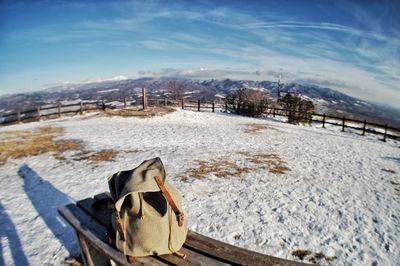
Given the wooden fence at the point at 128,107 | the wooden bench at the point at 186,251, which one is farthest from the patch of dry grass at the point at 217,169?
the wooden fence at the point at 128,107

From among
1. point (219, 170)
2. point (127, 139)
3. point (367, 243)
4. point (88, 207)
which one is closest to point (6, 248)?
point (88, 207)

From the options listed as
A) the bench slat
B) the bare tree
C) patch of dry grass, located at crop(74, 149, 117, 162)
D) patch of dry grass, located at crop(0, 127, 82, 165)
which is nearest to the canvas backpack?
the bench slat

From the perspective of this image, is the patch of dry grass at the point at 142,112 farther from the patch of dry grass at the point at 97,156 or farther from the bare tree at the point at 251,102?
the patch of dry grass at the point at 97,156

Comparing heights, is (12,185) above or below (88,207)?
below

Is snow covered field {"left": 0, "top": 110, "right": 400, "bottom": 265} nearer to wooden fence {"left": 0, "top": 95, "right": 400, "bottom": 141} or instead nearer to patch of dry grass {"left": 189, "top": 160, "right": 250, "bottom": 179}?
patch of dry grass {"left": 189, "top": 160, "right": 250, "bottom": 179}

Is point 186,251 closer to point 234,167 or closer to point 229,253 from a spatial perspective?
point 229,253

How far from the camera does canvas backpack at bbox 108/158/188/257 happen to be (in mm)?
2295

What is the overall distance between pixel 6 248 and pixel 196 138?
9.68m

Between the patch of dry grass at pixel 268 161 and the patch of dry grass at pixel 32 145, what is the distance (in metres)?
7.39

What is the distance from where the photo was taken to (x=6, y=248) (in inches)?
167

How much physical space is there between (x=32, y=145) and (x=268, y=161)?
10.5 m

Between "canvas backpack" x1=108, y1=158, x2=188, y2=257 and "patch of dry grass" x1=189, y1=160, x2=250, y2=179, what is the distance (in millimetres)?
5154

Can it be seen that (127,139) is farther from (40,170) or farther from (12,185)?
(12,185)

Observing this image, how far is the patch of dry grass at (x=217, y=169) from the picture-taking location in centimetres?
788
